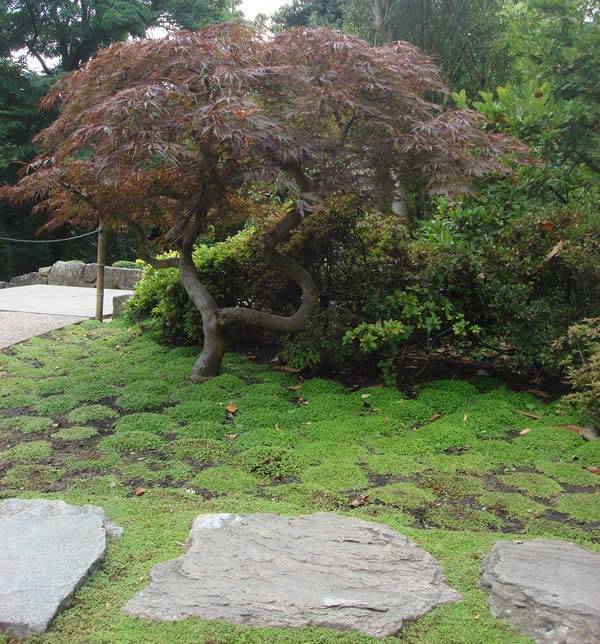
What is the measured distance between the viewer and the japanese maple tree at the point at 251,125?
4520mm

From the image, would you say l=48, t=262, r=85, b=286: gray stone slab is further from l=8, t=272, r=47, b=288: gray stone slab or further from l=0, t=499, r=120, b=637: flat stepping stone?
l=0, t=499, r=120, b=637: flat stepping stone

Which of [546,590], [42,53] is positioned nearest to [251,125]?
[546,590]

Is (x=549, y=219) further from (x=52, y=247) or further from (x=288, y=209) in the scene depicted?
(x=52, y=247)

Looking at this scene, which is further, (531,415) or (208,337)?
(208,337)

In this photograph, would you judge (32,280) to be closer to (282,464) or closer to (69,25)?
(69,25)

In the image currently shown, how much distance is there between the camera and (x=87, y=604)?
245 centimetres

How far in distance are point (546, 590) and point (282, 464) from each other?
194 centimetres

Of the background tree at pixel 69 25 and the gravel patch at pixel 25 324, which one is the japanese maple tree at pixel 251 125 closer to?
the gravel patch at pixel 25 324

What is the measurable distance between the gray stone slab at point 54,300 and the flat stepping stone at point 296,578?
690 centimetres

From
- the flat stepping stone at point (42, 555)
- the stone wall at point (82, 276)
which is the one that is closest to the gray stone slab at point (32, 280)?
the stone wall at point (82, 276)

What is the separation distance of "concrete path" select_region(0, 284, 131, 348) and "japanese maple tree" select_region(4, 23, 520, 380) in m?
2.90

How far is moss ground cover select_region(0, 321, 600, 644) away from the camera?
2.57 meters

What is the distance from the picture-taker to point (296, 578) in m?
2.58

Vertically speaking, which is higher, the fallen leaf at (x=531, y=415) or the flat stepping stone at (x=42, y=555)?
the fallen leaf at (x=531, y=415)
